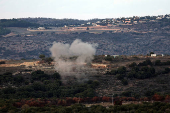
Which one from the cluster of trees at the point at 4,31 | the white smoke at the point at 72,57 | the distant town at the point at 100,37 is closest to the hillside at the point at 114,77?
the white smoke at the point at 72,57

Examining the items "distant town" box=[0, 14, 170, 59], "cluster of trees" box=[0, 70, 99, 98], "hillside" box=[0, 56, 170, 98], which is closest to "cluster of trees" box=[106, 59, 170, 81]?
"hillside" box=[0, 56, 170, 98]

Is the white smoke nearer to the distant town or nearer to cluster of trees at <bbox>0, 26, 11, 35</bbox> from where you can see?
the distant town

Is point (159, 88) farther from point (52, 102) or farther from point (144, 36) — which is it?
point (144, 36)

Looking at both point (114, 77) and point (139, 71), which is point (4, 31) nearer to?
point (114, 77)

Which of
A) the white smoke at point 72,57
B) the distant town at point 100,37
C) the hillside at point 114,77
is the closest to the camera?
the hillside at point 114,77

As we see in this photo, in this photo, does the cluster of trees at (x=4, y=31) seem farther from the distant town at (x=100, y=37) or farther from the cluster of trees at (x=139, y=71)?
the cluster of trees at (x=139, y=71)

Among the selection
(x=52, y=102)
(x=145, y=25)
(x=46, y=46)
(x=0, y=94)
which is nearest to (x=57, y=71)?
(x=0, y=94)

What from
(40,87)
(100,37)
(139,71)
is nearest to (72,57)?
(139,71)

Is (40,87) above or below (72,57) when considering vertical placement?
below
